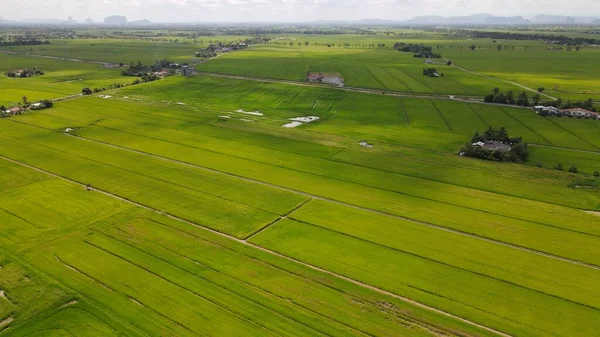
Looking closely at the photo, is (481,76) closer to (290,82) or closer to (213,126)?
(290,82)

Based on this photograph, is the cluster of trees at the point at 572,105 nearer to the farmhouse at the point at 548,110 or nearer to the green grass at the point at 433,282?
the farmhouse at the point at 548,110

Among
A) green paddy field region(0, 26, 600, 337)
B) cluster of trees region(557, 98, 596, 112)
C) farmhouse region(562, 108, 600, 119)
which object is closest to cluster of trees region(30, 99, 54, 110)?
green paddy field region(0, 26, 600, 337)

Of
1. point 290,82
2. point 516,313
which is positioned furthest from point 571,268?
point 290,82

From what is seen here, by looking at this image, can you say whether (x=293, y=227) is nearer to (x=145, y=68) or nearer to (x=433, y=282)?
(x=433, y=282)

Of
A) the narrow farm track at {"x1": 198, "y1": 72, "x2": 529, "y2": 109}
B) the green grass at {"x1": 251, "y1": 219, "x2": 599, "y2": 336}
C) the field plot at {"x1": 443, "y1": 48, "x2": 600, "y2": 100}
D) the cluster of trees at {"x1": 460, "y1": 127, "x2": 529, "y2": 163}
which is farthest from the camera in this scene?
the field plot at {"x1": 443, "y1": 48, "x2": 600, "y2": 100}

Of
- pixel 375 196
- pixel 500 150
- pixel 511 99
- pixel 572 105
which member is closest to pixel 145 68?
pixel 511 99

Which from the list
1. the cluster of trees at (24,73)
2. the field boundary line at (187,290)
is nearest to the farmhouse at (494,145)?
the field boundary line at (187,290)

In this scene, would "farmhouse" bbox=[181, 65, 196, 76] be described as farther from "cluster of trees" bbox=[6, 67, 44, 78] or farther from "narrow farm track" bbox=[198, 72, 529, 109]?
"cluster of trees" bbox=[6, 67, 44, 78]
